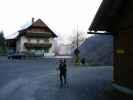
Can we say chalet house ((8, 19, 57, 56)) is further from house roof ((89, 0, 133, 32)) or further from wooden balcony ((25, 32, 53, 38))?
house roof ((89, 0, 133, 32))

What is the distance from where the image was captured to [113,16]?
17266 mm

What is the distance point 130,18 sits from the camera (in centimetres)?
1592

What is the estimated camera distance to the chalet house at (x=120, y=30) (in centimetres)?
1591

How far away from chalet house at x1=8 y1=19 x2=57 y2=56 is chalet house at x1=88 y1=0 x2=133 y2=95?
68428mm

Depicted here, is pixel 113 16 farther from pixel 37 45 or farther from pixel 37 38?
pixel 37 38

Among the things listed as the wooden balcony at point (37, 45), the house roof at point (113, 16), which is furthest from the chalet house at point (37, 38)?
the house roof at point (113, 16)

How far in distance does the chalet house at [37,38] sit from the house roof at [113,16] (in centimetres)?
6836

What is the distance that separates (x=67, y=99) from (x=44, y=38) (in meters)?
75.4

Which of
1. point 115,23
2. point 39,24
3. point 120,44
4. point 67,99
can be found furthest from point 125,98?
point 39,24

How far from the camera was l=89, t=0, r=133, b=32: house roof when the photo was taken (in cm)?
1595

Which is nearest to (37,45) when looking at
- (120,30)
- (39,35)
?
(39,35)

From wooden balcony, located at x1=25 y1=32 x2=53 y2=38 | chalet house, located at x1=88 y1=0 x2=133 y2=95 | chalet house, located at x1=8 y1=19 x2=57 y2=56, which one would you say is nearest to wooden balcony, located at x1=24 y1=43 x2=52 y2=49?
chalet house, located at x1=8 y1=19 x2=57 y2=56

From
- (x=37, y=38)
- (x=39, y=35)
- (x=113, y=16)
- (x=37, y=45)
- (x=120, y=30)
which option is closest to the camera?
(x=120, y=30)

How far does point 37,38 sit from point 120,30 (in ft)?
239
